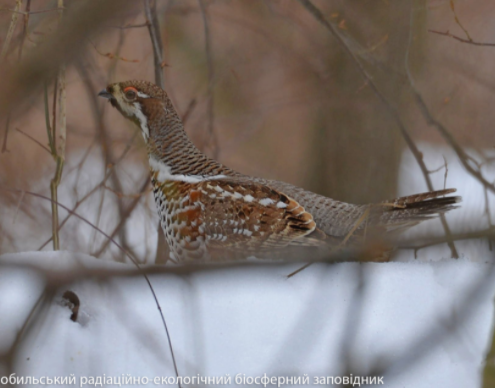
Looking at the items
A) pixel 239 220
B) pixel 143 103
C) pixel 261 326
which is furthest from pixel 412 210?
pixel 143 103

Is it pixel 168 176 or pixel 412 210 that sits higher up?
pixel 168 176

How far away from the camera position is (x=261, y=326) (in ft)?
6.04

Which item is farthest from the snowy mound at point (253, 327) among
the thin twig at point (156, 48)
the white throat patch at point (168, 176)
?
the thin twig at point (156, 48)

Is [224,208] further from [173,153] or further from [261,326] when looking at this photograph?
[261,326]

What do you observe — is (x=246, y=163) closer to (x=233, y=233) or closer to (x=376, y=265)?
(x=233, y=233)

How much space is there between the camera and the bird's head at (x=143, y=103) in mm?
2969

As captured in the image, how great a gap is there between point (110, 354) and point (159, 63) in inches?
83.6

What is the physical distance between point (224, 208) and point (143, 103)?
767 mm

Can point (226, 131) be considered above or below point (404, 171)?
above

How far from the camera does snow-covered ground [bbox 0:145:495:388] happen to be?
5.42 ft

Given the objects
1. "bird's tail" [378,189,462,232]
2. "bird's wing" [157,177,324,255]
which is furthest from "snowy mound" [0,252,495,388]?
"bird's wing" [157,177,324,255]

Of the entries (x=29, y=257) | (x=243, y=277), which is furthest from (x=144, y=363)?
Answer: (x=29, y=257)

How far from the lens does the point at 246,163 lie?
6.32 meters

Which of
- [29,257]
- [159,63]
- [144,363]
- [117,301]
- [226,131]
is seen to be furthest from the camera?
[226,131]
